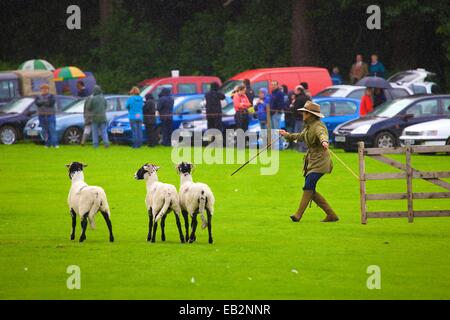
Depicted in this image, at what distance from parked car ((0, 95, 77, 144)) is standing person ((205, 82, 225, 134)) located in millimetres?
6631

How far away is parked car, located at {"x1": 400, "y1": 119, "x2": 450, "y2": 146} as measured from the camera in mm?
33844

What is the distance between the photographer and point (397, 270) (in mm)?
15070

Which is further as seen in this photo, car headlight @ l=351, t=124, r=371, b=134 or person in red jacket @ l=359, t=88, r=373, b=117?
person in red jacket @ l=359, t=88, r=373, b=117

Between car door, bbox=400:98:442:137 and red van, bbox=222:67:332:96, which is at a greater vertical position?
red van, bbox=222:67:332:96

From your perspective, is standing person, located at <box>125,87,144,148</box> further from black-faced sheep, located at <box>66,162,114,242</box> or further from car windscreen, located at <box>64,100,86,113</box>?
black-faced sheep, located at <box>66,162,114,242</box>

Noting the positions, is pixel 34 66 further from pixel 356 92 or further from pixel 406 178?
pixel 406 178

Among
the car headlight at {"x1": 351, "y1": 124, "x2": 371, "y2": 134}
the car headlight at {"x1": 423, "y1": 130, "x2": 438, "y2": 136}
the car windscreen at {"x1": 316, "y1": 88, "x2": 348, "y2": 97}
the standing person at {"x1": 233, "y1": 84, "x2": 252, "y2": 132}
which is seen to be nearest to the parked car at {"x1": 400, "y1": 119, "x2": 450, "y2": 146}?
the car headlight at {"x1": 423, "y1": 130, "x2": 438, "y2": 136}

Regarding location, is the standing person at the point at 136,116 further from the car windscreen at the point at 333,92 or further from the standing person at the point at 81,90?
the standing person at the point at 81,90

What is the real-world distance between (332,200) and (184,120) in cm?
1532

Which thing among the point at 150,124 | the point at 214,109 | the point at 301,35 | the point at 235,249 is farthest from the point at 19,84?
the point at 235,249

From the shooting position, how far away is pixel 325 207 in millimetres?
20547

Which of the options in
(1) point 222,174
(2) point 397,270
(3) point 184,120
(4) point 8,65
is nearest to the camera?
(2) point 397,270

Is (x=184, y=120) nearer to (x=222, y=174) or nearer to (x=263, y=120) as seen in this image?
(x=263, y=120)
